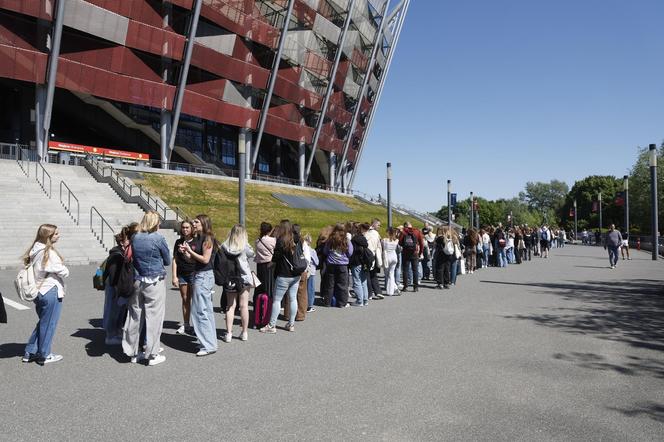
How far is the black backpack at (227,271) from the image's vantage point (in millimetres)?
6496

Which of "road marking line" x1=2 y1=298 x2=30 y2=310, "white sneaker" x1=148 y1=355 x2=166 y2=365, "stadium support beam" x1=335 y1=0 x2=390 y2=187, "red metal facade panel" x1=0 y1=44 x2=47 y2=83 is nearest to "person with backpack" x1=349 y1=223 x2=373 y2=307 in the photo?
"white sneaker" x1=148 y1=355 x2=166 y2=365

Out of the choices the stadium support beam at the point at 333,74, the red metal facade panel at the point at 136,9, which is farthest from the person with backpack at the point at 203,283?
the stadium support beam at the point at 333,74

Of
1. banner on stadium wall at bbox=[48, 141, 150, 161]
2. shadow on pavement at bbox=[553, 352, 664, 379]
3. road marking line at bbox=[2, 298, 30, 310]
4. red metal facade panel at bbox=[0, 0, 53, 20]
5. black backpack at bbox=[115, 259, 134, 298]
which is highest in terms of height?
red metal facade panel at bbox=[0, 0, 53, 20]

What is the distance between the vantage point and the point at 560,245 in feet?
128

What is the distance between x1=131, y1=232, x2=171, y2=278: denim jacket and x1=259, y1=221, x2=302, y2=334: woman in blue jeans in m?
2.10

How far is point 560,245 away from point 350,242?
34457mm

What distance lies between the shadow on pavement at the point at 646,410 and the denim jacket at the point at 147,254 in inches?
196

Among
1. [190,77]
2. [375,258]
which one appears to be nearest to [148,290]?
[375,258]

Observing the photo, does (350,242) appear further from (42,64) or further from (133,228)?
(42,64)

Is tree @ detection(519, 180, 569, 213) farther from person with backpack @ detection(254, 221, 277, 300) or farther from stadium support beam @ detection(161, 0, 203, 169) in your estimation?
person with backpack @ detection(254, 221, 277, 300)

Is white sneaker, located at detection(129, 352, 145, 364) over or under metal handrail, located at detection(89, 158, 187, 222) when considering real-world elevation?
under

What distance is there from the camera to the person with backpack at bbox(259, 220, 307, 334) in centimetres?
736

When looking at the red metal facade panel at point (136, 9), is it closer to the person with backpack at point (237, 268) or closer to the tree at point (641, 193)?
the person with backpack at point (237, 268)

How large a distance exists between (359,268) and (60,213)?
16.1m
